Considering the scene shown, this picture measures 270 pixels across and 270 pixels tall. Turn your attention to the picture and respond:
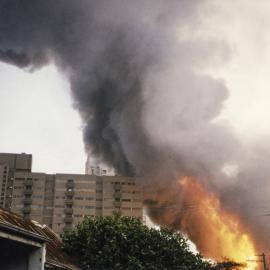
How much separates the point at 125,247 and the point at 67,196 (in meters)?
107

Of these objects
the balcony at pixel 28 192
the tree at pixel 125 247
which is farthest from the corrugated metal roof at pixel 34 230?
the balcony at pixel 28 192

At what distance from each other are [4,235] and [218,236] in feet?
292

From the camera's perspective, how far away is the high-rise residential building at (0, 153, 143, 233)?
13625cm

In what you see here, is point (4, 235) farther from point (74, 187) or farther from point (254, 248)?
point (74, 187)

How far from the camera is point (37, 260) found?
15.8 m

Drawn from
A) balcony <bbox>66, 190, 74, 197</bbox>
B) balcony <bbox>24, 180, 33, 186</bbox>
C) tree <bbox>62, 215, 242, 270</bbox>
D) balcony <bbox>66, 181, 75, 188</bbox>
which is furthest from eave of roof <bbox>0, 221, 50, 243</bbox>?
balcony <bbox>24, 180, 33, 186</bbox>

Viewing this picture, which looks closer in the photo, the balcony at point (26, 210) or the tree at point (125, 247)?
the tree at point (125, 247)

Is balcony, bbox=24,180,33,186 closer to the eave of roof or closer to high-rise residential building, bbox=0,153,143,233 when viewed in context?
high-rise residential building, bbox=0,153,143,233

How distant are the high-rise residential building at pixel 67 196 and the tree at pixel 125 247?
101655mm

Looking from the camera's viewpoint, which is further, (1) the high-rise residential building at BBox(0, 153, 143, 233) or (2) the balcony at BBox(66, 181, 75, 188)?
(2) the balcony at BBox(66, 181, 75, 188)

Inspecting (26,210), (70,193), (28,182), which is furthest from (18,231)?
(28,182)

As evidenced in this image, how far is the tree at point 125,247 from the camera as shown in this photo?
31.6 m

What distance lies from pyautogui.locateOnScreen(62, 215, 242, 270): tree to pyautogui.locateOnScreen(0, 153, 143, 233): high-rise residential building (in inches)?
4002

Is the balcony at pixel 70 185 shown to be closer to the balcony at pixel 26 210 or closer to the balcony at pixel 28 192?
the balcony at pixel 28 192
